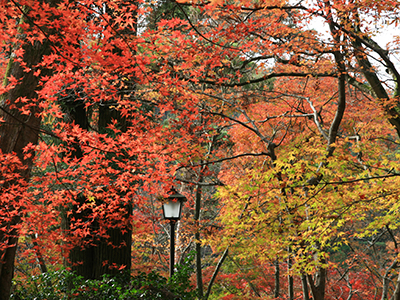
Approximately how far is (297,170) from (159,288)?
3459 mm

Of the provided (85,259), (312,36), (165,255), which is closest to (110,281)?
(85,259)

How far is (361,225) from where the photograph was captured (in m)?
19.5

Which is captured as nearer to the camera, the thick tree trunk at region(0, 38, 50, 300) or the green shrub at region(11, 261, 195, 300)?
the thick tree trunk at region(0, 38, 50, 300)

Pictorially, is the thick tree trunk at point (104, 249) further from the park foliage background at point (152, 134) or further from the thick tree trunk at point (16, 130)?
the thick tree trunk at point (16, 130)

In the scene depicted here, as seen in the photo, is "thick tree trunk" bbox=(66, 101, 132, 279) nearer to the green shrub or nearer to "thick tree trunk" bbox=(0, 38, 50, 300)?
the green shrub

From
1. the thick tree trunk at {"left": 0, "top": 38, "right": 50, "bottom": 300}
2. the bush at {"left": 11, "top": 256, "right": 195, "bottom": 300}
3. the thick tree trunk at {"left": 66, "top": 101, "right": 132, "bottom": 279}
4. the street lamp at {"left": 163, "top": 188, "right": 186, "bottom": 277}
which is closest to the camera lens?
the thick tree trunk at {"left": 0, "top": 38, "right": 50, "bottom": 300}

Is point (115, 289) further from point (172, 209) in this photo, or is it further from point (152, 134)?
point (152, 134)

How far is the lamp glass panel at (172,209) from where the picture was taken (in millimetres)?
6922

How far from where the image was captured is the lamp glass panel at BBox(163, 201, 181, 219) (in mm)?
6922

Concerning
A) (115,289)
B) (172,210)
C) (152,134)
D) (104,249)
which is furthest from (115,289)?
(152,134)

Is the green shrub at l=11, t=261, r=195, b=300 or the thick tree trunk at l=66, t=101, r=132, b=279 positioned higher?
the thick tree trunk at l=66, t=101, r=132, b=279

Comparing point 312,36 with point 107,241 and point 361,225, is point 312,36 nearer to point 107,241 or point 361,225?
point 107,241

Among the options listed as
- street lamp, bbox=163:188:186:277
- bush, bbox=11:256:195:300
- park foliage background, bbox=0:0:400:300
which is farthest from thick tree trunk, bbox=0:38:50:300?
street lamp, bbox=163:188:186:277

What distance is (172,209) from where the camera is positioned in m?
6.95
